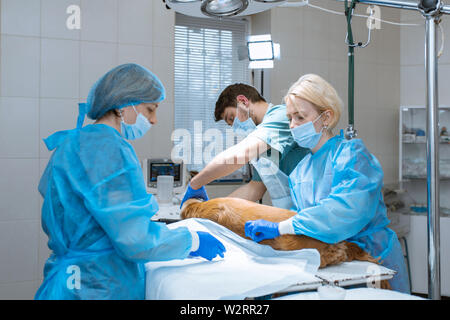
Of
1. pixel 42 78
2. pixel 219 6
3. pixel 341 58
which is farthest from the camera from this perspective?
pixel 42 78

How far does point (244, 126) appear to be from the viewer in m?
1.35

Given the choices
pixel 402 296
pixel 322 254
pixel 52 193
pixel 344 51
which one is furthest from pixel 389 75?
pixel 52 193

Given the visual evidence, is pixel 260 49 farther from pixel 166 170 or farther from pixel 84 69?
pixel 84 69

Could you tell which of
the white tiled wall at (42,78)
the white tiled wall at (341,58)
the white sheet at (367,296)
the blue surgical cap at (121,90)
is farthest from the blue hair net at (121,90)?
the white tiled wall at (42,78)

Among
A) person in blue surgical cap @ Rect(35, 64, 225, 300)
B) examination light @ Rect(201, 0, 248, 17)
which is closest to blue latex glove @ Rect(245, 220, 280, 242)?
person in blue surgical cap @ Rect(35, 64, 225, 300)

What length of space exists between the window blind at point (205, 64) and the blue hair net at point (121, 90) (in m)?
0.51

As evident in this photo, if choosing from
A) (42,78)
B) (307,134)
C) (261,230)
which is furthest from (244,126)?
(42,78)

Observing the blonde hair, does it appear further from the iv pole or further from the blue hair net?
the blue hair net

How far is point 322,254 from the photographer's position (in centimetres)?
86

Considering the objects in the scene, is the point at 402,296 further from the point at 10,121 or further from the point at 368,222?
the point at 10,121

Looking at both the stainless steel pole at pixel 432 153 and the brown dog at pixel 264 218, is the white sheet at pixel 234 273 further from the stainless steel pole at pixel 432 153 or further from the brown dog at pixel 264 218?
the stainless steel pole at pixel 432 153

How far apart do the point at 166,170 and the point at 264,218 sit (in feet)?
2.94
